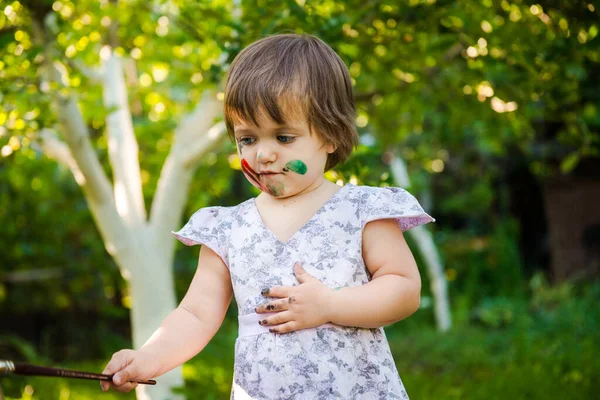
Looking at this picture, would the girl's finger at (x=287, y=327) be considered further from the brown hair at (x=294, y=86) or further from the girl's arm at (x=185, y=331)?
the brown hair at (x=294, y=86)

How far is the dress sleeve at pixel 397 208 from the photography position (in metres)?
1.72

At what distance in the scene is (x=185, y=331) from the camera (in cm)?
173

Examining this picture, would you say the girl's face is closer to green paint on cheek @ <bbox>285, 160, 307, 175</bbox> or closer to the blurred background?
green paint on cheek @ <bbox>285, 160, 307, 175</bbox>

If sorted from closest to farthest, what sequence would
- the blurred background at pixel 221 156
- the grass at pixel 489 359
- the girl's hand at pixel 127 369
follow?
the girl's hand at pixel 127 369
the blurred background at pixel 221 156
the grass at pixel 489 359

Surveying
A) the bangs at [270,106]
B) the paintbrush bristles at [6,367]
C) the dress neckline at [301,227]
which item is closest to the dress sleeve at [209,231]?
the dress neckline at [301,227]

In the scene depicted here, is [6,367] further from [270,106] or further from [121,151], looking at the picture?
[121,151]

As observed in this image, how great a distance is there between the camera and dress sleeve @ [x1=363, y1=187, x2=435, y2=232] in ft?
5.64

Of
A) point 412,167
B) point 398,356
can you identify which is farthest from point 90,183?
point 412,167

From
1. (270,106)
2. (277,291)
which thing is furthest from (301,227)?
(270,106)

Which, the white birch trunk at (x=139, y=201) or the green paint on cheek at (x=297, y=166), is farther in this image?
the white birch trunk at (x=139, y=201)

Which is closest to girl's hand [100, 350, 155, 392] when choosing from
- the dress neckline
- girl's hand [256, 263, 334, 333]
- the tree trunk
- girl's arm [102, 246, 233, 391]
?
girl's arm [102, 246, 233, 391]

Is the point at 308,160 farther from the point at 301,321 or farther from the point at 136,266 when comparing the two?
the point at 136,266

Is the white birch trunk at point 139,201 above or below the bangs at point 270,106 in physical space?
below

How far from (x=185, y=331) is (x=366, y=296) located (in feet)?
1.43
